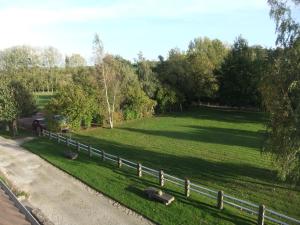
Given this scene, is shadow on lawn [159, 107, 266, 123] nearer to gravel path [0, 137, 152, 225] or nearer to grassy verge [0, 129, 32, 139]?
grassy verge [0, 129, 32, 139]

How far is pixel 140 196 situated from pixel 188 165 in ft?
22.7

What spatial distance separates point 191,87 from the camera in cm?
5894

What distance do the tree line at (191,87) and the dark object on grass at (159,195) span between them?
580cm

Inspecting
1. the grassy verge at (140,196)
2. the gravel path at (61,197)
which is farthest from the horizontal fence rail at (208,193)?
the gravel path at (61,197)

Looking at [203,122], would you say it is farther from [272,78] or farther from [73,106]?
[272,78]

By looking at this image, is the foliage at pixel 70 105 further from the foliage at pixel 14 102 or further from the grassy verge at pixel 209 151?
the foliage at pixel 14 102

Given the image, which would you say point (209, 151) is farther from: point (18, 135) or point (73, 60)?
point (73, 60)

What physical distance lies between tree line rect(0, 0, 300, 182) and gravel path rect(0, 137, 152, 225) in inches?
327

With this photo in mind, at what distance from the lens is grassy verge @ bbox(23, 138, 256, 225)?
54.0 ft

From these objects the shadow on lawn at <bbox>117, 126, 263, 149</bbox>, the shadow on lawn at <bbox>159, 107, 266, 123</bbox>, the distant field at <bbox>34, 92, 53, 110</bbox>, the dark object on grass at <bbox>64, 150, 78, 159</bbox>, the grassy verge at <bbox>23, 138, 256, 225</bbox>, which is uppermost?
the distant field at <bbox>34, 92, 53, 110</bbox>

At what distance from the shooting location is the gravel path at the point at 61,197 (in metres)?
17.1

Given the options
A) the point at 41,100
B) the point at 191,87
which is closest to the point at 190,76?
the point at 191,87

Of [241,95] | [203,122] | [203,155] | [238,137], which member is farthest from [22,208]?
[241,95]

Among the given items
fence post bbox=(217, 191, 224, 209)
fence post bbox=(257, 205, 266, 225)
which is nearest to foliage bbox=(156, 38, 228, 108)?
fence post bbox=(217, 191, 224, 209)
